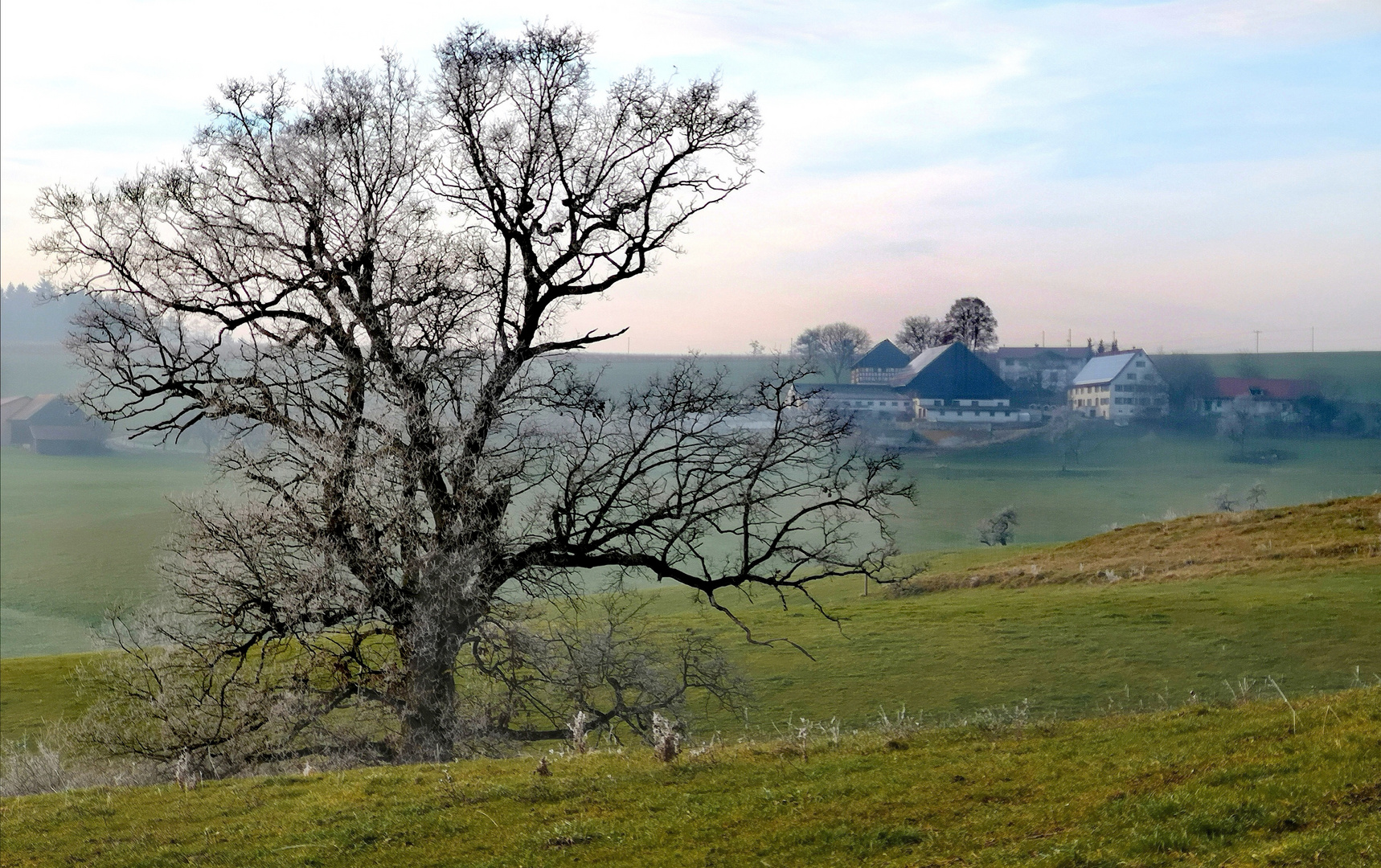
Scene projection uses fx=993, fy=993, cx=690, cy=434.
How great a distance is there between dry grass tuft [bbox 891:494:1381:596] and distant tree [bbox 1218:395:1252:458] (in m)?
75.0

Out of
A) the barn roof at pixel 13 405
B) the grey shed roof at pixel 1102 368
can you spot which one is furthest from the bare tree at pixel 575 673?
the barn roof at pixel 13 405

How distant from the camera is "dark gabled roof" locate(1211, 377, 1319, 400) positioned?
10944cm

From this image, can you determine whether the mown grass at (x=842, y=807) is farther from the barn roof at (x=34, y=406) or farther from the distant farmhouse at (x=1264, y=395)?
the barn roof at (x=34, y=406)

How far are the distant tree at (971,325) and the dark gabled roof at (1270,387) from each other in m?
26.5

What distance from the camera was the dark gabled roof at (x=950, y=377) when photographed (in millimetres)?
105188

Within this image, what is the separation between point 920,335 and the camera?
12344 cm

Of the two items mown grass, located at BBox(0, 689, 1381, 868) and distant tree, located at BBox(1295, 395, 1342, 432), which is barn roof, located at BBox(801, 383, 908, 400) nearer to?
distant tree, located at BBox(1295, 395, 1342, 432)

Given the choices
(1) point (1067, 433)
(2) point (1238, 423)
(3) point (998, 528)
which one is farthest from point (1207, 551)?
(2) point (1238, 423)

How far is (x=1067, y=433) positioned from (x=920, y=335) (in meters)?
21.9

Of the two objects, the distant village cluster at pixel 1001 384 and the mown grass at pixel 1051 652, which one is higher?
the distant village cluster at pixel 1001 384

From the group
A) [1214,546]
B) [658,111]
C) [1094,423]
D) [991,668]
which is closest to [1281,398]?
[1094,423]

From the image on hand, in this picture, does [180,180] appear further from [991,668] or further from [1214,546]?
[1214,546]

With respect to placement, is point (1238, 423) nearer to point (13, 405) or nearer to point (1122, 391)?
point (1122, 391)

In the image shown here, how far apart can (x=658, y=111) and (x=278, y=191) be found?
708cm
